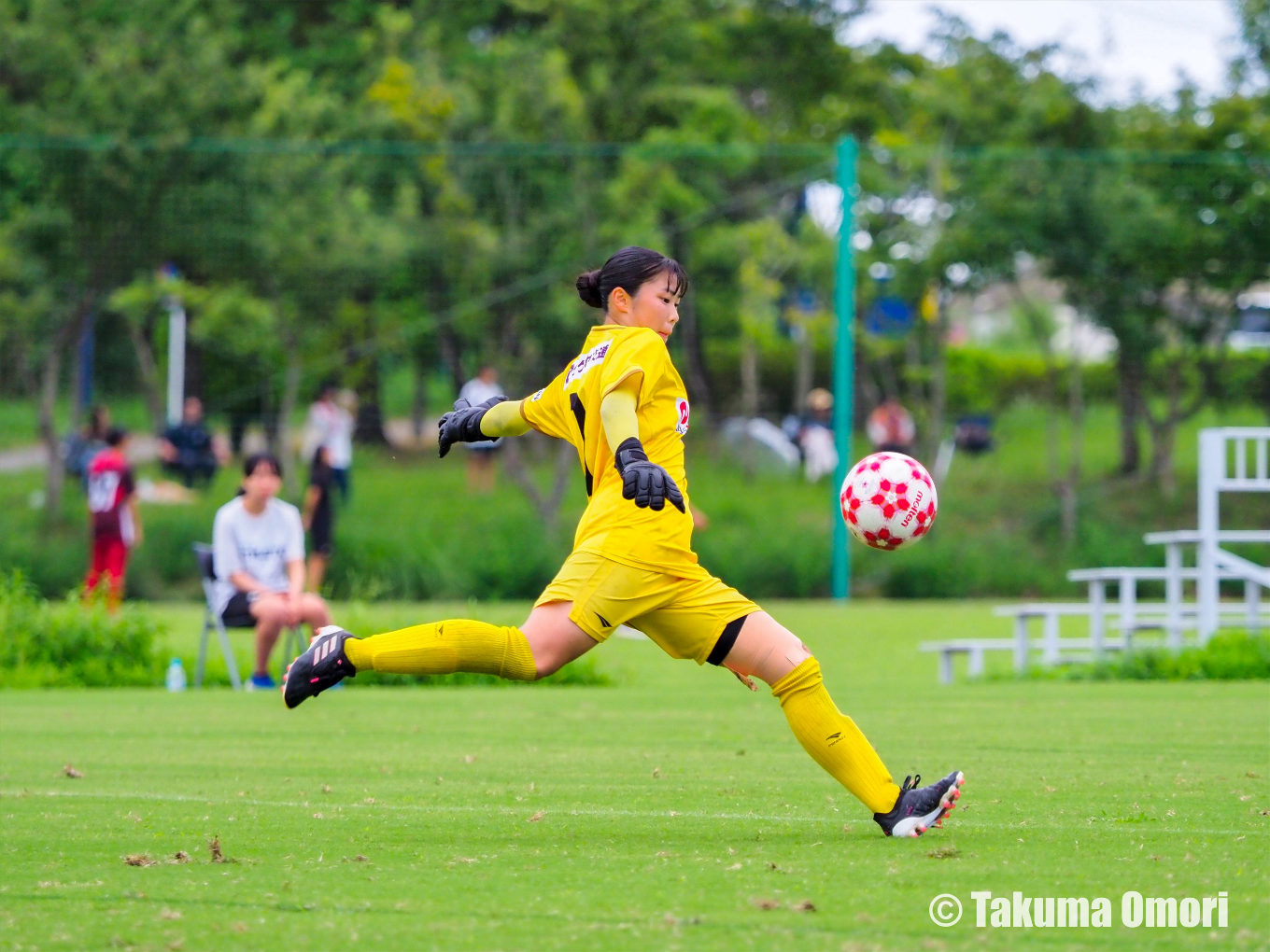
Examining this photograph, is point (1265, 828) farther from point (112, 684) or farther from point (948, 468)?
point (948, 468)

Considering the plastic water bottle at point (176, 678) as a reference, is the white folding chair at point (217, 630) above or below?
above

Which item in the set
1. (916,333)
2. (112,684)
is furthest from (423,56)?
(112,684)

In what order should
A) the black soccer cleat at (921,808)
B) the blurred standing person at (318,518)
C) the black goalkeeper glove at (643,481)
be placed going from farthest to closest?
1. the blurred standing person at (318,518)
2. the black soccer cleat at (921,808)
3. the black goalkeeper glove at (643,481)

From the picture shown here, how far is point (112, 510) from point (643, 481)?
1464 centimetres

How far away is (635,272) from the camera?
5613mm

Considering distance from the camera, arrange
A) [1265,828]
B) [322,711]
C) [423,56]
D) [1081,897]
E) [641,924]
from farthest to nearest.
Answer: [423,56], [322,711], [1265,828], [1081,897], [641,924]

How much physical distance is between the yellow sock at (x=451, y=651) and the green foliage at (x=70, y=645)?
25.8ft

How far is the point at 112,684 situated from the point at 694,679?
4319mm

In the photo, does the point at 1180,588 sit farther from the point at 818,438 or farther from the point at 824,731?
the point at 818,438

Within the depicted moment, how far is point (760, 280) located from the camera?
73.2 feet

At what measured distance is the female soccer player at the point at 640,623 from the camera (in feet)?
17.4

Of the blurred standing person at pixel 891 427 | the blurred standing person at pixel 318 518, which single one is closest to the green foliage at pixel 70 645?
the blurred standing person at pixel 318 518

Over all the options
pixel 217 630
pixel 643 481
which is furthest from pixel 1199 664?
pixel 643 481

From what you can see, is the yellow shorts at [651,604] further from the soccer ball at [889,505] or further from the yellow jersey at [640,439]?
the soccer ball at [889,505]
